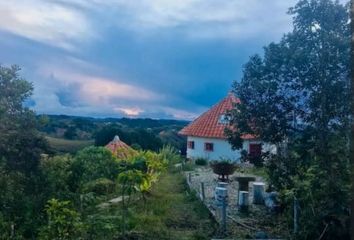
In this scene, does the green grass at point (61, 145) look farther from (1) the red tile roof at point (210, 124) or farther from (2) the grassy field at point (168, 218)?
(1) the red tile roof at point (210, 124)

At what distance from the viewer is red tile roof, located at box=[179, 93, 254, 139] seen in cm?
2058

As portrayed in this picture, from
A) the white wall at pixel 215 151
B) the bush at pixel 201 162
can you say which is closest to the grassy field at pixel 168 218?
the bush at pixel 201 162

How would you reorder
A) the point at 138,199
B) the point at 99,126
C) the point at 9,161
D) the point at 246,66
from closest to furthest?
the point at 9,161 → the point at 246,66 → the point at 138,199 → the point at 99,126

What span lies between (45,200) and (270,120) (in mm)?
4112

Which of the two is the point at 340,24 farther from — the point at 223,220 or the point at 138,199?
the point at 138,199

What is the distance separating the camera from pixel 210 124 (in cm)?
2127

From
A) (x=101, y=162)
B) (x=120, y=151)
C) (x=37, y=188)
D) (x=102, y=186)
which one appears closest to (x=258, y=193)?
(x=102, y=186)

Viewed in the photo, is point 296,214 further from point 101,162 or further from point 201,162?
point 201,162

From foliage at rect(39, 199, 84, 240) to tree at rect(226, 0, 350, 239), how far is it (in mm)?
3175

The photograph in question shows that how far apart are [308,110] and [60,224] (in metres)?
4.60

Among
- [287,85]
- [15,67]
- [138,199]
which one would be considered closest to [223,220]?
[287,85]

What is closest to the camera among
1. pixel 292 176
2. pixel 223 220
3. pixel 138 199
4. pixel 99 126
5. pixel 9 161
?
pixel 9 161

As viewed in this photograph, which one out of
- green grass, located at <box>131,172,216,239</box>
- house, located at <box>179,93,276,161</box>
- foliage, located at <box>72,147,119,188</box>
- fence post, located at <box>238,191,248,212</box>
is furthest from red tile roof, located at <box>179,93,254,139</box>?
fence post, located at <box>238,191,248,212</box>

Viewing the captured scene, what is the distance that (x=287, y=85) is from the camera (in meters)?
7.95
